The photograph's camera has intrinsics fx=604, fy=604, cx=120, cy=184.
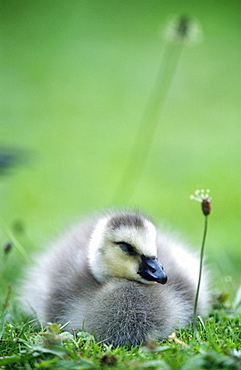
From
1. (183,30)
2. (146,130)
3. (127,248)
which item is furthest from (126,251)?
(146,130)

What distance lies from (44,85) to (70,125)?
→ 1285 mm

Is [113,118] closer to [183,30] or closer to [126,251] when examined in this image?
[183,30]

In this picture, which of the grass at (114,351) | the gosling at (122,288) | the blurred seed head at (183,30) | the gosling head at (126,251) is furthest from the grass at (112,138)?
the blurred seed head at (183,30)

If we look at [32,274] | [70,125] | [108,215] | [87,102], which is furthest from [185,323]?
[87,102]

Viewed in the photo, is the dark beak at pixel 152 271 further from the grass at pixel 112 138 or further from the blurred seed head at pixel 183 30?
the blurred seed head at pixel 183 30

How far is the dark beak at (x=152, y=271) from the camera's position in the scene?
6.77 ft

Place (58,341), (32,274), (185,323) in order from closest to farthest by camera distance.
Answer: (58,341), (185,323), (32,274)

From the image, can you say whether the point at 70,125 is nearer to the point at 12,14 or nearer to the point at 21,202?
the point at 21,202

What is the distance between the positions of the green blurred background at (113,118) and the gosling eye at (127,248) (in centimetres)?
74

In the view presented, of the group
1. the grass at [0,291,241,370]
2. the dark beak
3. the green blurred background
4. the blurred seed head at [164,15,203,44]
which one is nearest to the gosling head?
the dark beak

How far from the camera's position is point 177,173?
19.1 feet

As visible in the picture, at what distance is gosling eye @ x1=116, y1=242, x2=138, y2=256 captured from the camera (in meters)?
2.16

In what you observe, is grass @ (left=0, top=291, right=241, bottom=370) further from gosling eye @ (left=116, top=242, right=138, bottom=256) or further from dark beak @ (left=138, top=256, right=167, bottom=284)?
gosling eye @ (left=116, top=242, right=138, bottom=256)

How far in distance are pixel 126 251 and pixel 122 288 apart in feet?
0.44
